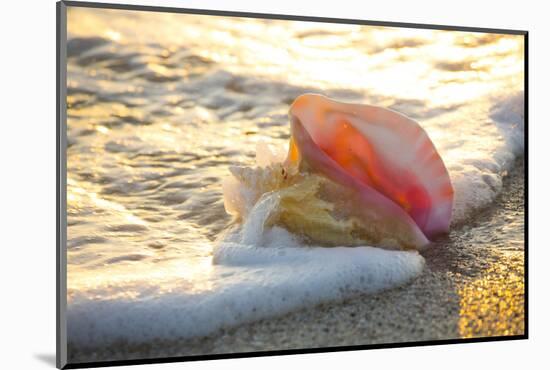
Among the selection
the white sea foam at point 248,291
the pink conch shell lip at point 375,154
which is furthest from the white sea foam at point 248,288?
the pink conch shell lip at point 375,154

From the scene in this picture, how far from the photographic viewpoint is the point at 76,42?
8.29 ft

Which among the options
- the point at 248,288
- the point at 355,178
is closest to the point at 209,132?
the point at 355,178

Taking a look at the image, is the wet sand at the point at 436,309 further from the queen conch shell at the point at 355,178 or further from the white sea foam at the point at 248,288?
the queen conch shell at the point at 355,178

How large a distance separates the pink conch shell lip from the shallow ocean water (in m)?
0.12

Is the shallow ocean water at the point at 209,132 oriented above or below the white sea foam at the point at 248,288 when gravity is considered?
above

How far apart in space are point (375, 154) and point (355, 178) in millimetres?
104

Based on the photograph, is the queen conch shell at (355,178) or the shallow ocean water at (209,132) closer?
the shallow ocean water at (209,132)

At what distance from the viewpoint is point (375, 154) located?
2.82 m

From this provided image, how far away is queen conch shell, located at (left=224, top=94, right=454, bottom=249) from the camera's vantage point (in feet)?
8.96

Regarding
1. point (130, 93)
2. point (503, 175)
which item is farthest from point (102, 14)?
point (503, 175)

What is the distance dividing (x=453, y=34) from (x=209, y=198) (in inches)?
38.4

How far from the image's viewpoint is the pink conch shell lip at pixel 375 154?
2768 millimetres

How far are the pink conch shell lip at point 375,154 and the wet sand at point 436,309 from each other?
17 centimetres

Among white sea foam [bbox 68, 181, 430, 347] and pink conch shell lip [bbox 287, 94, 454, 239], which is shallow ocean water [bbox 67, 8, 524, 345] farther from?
pink conch shell lip [bbox 287, 94, 454, 239]
